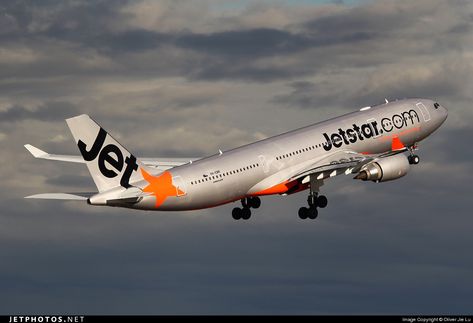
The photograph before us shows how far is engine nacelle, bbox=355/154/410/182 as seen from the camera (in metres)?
83.8

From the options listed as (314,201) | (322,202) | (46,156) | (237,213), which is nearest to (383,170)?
(322,202)

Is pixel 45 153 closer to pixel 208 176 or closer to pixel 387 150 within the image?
pixel 208 176

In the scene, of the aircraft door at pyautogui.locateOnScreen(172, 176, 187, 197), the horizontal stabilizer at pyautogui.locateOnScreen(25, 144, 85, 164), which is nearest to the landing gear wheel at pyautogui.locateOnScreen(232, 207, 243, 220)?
the aircraft door at pyautogui.locateOnScreen(172, 176, 187, 197)

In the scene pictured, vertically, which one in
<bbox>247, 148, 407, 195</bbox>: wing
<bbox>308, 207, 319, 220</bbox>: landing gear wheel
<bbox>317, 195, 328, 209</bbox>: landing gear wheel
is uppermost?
<bbox>247, 148, 407, 195</bbox>: wing

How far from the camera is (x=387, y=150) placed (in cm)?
8950

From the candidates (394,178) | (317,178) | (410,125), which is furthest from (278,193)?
(410,125)

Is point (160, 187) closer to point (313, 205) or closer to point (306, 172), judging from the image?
point (306, 172)

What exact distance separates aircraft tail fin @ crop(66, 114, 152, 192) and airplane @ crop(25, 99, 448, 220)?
0.07 meters

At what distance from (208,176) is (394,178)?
1573 cm

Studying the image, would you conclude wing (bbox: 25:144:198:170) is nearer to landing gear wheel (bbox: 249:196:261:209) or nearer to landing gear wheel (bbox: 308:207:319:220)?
landing gear wheel (bbox: 249:196:261:209)

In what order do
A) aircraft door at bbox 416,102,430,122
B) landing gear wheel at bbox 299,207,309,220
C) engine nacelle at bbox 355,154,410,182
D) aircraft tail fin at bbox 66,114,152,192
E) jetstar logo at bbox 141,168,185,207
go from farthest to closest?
aircraft door at bbox 416,102,430,122
landing gear wheel at bbox 299,207,309,220
engine nacelle at bbox 355,154,410,182
jetstar logo at bbox 141,168,185,207
aircraft tail fin at bbox 66,114,152,192

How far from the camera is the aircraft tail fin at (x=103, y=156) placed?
7175 cm

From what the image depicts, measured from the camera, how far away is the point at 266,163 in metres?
81.4

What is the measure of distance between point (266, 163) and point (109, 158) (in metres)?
Result: 13.5
